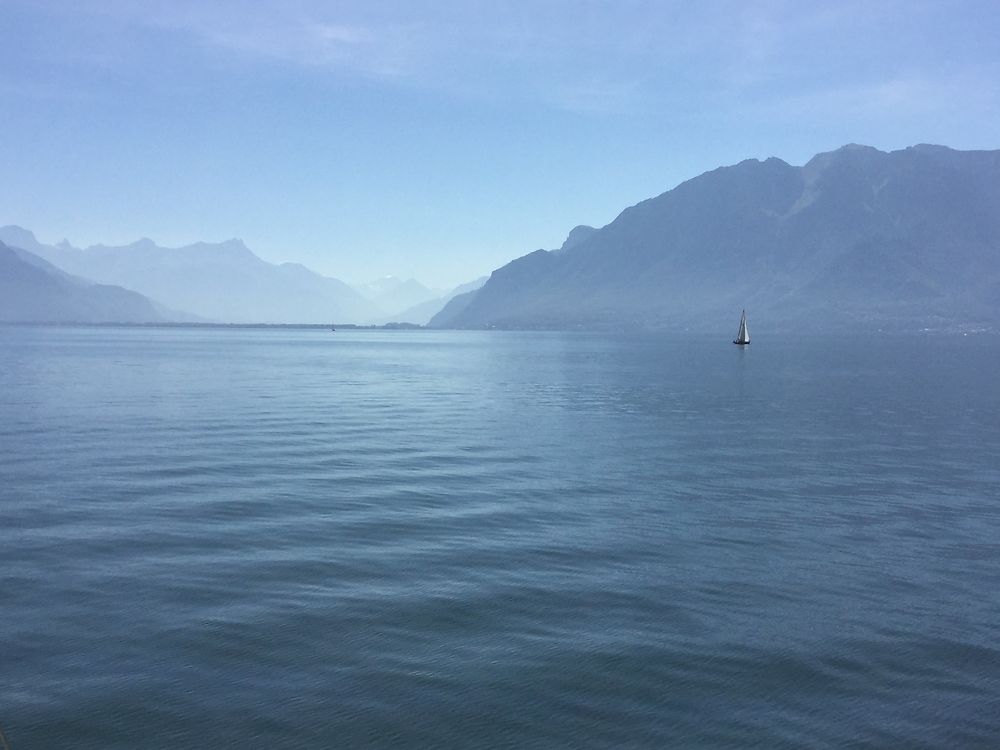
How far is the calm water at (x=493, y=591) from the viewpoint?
17469mm

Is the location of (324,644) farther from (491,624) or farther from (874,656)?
(874,656)

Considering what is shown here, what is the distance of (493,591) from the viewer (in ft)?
80.7

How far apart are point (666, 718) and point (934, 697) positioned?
21.6 ft

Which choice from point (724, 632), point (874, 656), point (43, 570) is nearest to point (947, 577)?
point (874, 656)

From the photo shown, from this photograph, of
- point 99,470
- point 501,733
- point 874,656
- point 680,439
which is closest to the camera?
point 501,733

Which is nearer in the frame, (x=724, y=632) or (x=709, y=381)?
(x=724, y=632)

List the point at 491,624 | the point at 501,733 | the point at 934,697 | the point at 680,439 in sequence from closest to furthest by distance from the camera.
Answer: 1. the point at 501,733
2. the point at 934,697
3. the point at 491,624
4. the point at 680,439

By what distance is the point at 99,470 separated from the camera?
42062mm

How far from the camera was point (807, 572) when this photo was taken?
2727cm

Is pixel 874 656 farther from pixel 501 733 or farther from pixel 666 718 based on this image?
pixel 501 733

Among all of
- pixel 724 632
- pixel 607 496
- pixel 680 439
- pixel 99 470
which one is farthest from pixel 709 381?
pixel 724 632

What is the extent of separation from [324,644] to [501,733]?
6026 mm

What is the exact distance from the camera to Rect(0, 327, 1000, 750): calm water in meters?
17.5

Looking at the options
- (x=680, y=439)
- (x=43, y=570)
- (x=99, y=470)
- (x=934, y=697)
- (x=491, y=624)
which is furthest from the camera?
(x=680, y=439)
